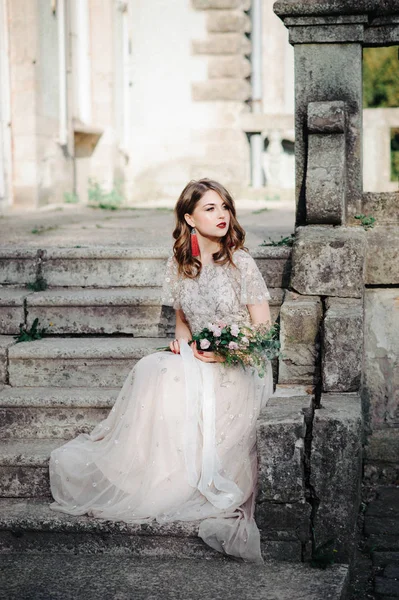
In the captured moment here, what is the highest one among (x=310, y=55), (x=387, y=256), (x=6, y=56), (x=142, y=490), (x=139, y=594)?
(x=6, y=56)

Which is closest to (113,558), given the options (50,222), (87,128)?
(50,222)

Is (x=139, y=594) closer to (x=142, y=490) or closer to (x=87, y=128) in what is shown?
(x=142, y=490)

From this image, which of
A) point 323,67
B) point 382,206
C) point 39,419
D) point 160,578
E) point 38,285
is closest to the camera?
point 160,578

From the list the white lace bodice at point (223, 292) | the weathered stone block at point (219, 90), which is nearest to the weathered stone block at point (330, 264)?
the white lace bodice at point (223, 292)

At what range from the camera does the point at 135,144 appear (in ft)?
47.8

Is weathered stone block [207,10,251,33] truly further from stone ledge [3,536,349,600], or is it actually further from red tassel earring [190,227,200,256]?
stone ledge [3,536,349,600]

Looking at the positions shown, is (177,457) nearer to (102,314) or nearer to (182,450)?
(182,450)

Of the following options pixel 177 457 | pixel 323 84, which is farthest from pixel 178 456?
pixel 323 84

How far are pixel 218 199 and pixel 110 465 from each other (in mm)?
1432

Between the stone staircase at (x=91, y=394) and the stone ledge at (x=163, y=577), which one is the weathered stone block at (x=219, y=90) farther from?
→ the stone ledge at (x=163, y=577)

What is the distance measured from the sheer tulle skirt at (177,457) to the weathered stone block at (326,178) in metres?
1.28

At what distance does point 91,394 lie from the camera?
16.4 feet

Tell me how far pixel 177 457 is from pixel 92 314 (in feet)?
5.04

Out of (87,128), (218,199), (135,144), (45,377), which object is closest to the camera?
(218,199)
